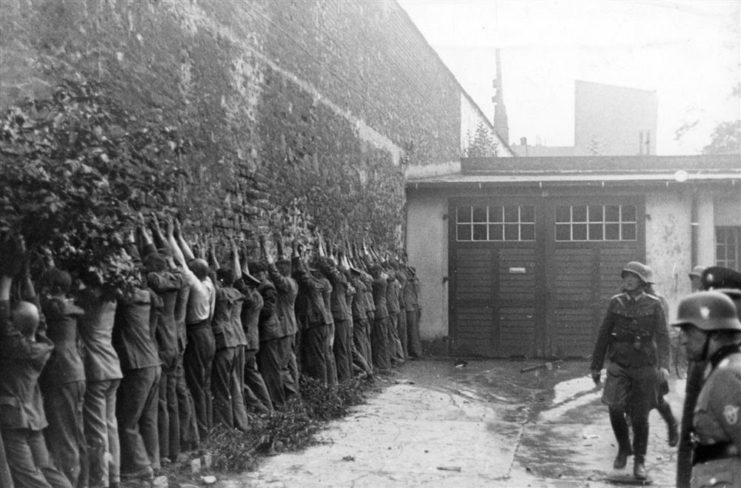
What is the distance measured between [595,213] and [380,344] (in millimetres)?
5254

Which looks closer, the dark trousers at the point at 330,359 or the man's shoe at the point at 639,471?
the man's shoe at the point at 639,471

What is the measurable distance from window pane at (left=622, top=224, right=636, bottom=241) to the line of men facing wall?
7449mm

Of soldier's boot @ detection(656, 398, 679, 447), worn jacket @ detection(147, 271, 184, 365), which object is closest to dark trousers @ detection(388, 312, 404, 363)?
soldier's boot @ detection(656, 398, 679, 447)

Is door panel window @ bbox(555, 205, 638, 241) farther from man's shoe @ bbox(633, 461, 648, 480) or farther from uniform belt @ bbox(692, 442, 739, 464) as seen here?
uniform belt @ bbox(692, 442, 739, 464)

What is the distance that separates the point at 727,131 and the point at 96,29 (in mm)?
34178

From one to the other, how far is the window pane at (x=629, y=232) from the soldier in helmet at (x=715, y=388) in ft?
44.5

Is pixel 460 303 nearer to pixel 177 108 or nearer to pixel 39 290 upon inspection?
pixel 177 108

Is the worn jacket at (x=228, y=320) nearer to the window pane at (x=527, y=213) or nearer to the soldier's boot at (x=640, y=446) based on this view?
the soldier's boot at (x=640, y=446)

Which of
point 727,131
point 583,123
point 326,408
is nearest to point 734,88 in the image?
point 727,131

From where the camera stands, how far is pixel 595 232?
17547 millimetres

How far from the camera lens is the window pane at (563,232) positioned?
17594 mm

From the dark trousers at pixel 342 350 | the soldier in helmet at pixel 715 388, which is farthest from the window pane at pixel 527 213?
the soldier in helmet at pixel 715 388

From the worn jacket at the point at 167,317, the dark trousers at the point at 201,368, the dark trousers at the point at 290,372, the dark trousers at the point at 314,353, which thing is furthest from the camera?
the dark trousers at the point at 314,353

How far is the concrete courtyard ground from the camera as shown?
783 centimetres
